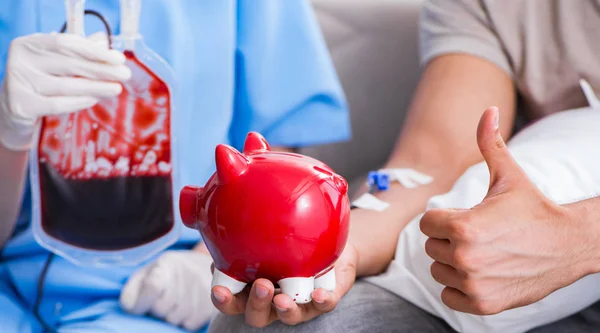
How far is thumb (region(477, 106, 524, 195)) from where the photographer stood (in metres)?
0.60

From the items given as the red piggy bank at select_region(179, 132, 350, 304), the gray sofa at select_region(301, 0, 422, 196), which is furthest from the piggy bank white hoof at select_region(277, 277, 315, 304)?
the gray sofa at select_region(301, 0, 422, 196)

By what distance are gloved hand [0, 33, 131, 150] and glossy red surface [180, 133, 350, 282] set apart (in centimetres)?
26

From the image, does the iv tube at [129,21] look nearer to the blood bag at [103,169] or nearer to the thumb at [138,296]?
the blood bag at [103,169]

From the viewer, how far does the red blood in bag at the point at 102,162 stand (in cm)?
82

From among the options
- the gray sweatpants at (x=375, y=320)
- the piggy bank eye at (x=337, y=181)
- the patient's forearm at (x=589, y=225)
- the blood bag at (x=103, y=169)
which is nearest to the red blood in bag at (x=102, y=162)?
the blood bag at (x=103, y=169)

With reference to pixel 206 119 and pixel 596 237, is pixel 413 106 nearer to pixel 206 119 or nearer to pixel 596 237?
pixel 206 119

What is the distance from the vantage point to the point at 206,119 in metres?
0.97

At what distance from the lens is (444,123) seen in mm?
975

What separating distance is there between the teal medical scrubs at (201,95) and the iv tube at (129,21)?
5.4 inches

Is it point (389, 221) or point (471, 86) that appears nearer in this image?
point (389, 221)

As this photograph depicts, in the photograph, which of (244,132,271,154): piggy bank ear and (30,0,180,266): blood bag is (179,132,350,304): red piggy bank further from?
(30,0,180,266): blood bag

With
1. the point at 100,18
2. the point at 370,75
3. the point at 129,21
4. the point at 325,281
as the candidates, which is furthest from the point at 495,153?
the point at 370,75

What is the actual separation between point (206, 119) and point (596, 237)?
1.81ft

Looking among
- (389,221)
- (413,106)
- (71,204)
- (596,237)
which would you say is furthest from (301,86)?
(596,237)
